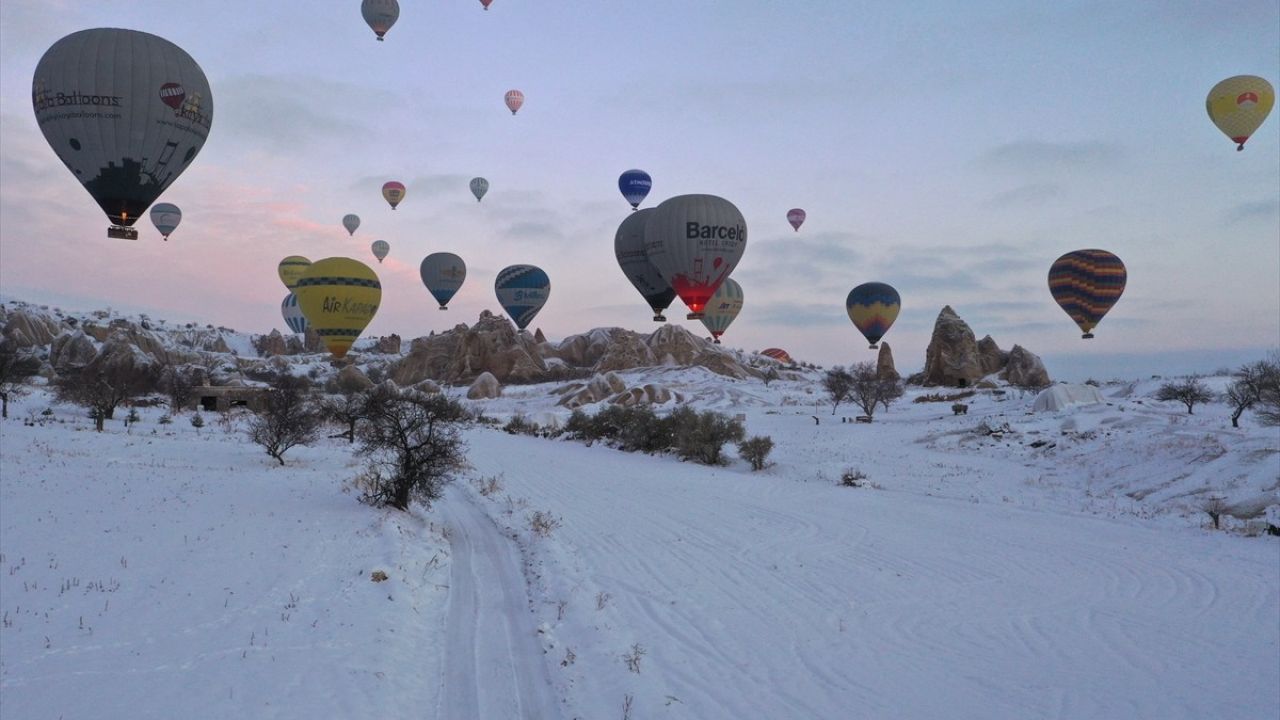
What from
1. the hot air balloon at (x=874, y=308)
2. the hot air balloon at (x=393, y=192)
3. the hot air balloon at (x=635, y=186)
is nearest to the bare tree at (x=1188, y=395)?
the hot air balloon at (x=874, y=308)

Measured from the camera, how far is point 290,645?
9.11 metres

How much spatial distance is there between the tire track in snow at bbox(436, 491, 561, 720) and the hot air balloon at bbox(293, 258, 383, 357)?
29.9 meters

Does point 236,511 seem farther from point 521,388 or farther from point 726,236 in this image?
point 521,388

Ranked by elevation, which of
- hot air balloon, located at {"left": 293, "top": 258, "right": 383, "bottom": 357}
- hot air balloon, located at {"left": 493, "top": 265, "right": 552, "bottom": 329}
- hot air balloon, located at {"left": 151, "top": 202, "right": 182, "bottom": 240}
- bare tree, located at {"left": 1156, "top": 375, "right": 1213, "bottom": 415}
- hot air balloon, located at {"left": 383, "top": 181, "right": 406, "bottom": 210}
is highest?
hot air balloon, located at {"left": 383, "top": 181, "right": 406, "bottom": 210}

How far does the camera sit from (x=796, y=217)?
57875 millimetres

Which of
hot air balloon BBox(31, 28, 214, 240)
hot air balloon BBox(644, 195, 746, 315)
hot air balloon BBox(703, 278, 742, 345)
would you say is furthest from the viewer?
hot air balloon BBox(703, 278, 742, 345)

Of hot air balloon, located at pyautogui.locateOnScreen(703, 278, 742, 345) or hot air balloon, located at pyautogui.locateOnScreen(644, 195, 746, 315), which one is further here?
hot air balloon, located at pyautogui.locateOnScreen(703, 278, 742, 345)

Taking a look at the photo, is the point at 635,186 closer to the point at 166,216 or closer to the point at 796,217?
the point at 796,217

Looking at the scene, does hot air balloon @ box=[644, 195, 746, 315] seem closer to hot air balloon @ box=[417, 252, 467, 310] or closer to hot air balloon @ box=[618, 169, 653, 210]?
hot air balloon @ box=[618, 169, 653, 210]

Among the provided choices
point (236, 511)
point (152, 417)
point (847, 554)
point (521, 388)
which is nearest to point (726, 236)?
point (847, 554)

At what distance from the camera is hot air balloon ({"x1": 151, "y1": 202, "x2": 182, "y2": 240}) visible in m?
54.3

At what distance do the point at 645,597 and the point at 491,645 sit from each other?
306 cm

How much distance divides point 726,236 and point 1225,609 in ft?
77.2

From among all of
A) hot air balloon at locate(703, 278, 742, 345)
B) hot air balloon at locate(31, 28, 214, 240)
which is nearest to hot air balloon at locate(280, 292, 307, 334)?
hot air balloon at locate(703, 278, 742, 345)
